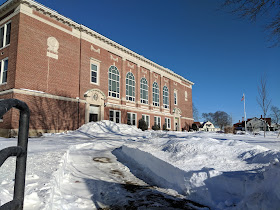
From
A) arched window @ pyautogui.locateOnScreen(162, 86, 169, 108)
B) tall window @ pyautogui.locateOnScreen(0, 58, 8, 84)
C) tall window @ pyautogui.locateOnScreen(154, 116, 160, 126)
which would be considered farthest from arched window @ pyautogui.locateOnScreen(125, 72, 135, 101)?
tall window @ pyautogui.locateOnScreen(0, 58, 8, 84)

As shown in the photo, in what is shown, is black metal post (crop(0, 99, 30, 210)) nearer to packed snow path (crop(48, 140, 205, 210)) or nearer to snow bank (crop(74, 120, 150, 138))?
packed snow path (crop(48, 140, 205, 210))

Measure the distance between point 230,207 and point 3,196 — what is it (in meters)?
3.27

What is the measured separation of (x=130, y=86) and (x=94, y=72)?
236 inches

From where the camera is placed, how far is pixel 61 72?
17766mm

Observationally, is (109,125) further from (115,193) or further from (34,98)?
(115,193)

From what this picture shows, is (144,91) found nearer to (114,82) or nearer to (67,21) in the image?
Result: (114,82)

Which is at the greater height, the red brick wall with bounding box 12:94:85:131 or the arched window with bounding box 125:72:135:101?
the arched window with bounding box 125:72:135:101

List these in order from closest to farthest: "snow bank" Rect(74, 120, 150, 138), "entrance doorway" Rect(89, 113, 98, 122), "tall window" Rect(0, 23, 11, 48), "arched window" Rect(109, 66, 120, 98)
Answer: "tall window" Rect(0, 23, 11, 48)
"snow bank" Rect(74, 120, 150, 138)
"entrance doorway" Rect(89, 113, 98, 122)
"arched window" Rect(109, 66, 120, 98)

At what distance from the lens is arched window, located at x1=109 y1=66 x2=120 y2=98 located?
22781mm

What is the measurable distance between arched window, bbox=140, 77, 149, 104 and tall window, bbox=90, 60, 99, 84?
311 inches

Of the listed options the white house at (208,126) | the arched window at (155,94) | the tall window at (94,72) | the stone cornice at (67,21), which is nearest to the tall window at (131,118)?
the arched window at (155,94)

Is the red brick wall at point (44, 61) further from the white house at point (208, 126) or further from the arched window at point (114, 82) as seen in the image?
the white house at point (208, 126)

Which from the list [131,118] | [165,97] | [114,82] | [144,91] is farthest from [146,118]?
[114,82]

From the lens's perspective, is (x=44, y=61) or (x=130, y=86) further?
(x=130, y=86)
